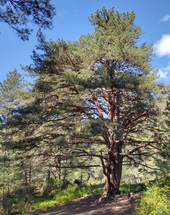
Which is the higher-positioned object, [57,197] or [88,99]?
[88,99]

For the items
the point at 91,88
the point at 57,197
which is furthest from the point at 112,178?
the point at 91,88

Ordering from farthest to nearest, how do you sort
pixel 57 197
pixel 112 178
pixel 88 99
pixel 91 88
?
pixel 57 197 < pixel 112 178 < pixel 88 99 < pixel 91 88

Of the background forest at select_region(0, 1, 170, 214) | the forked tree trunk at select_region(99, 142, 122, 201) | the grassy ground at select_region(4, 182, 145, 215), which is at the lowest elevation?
the grassy ground at select_region(4, 182, 145, 215)

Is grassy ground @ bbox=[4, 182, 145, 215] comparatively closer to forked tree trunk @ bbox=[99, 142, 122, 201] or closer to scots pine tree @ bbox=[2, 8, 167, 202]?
forked tree trunk @ bbox=[99, 142, 122, 201]

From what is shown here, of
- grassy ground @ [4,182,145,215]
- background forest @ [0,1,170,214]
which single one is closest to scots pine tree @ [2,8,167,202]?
background forest @ [0,1,170,214]

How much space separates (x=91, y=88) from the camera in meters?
6.53

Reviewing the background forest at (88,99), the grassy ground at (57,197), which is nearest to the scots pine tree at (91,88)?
the background forest at (88,99)

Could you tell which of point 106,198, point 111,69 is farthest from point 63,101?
point 106,198

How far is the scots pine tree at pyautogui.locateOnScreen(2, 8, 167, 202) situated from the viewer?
6.55 m

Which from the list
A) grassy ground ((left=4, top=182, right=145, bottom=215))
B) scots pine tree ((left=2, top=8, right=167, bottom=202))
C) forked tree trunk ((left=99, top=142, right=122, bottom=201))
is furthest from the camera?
grassy ground ((left=4, top=182, right=145, bottom=215))

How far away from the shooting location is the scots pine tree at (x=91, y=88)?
6555 millimetres

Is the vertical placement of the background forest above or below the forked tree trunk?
above

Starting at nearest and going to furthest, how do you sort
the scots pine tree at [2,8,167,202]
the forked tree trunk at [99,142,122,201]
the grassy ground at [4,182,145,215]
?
the scots pine tree at [2,8,167,202] < the forked tree trunk at [99,142,122,201] < the grassy ground at [4,182,145,215]

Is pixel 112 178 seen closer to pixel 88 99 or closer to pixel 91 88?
pixel 88 99
